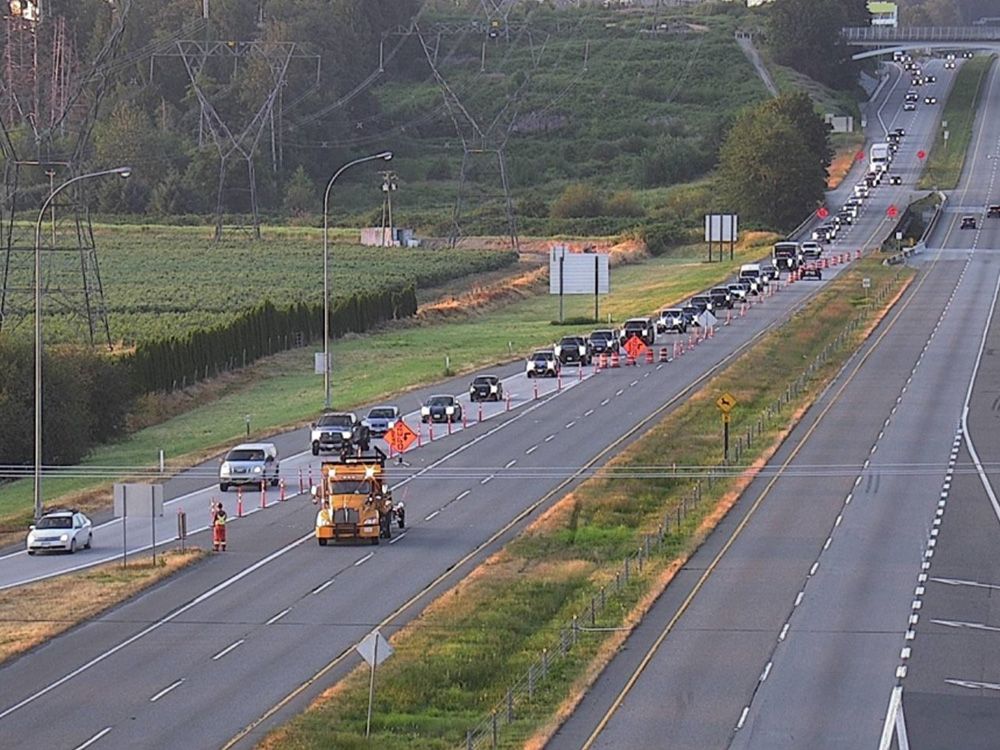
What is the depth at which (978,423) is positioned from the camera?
6938cm

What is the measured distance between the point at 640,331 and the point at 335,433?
33.5 m

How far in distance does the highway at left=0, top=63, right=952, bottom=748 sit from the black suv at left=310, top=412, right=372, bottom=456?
25.3 inches

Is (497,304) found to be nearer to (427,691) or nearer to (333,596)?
(333,596)

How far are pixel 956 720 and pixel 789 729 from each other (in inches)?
101

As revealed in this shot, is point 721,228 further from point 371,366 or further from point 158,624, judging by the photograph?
point 158,624

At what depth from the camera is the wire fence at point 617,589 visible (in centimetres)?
3108

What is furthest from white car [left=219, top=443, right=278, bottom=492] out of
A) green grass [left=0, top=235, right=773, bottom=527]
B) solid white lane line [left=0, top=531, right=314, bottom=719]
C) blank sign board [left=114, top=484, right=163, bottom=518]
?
blank sign board [left=114, top=484, right=163, bottom=518]

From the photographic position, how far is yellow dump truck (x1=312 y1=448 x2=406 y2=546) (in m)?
49.1

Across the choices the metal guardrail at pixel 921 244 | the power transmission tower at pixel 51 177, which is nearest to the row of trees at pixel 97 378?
the power transmission tower at pixel 51 177

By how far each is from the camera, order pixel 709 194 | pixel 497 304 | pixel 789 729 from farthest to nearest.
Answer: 1. pixel 709 194
2. pixel 497 304
3. pixel 789 729

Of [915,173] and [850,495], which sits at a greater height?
[915,173]

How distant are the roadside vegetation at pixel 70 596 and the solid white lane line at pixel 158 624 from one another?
148cm

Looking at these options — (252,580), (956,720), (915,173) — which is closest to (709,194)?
(915,173)

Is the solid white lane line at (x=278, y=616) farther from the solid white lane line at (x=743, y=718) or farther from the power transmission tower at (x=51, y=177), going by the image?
the power transmission tower at (x=51, y=177)
